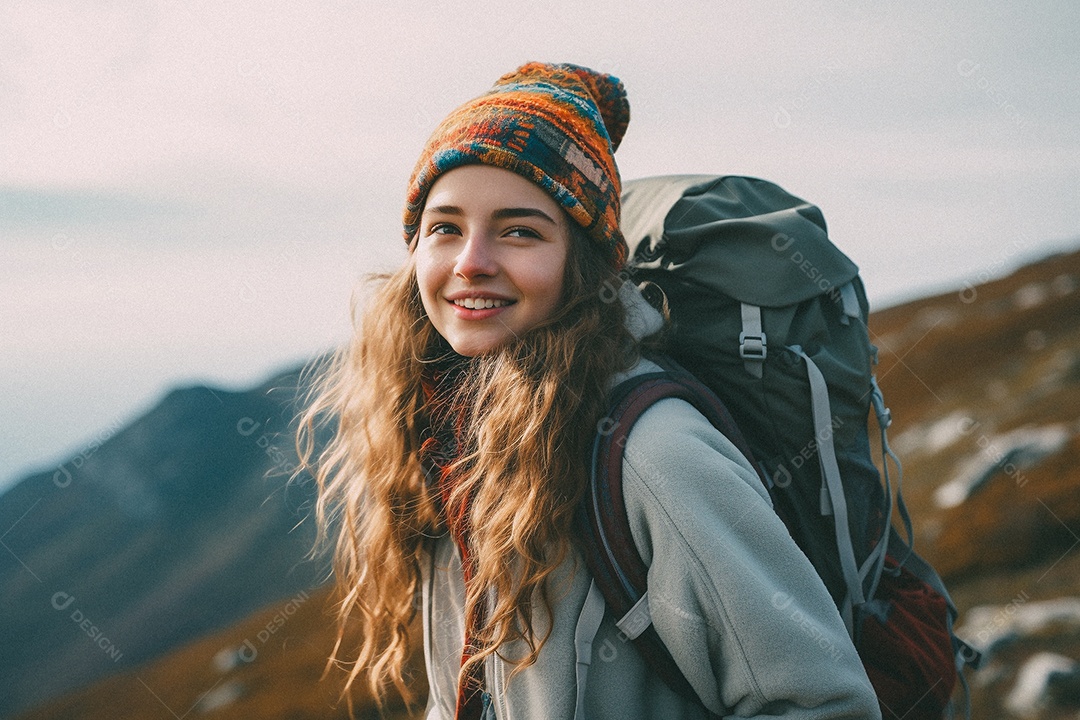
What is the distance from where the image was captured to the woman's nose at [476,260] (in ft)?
7.50

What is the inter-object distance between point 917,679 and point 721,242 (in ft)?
5.34

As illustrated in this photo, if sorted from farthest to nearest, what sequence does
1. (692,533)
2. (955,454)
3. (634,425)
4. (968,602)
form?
(955,454) → (968,602) → (634,425) → (692,533)

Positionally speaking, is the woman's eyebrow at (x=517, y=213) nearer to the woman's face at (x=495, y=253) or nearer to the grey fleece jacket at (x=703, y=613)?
the woman's face at (x=495, y=253)

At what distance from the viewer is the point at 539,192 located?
7.61 feet

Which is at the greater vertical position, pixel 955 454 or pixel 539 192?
pixel 539 192

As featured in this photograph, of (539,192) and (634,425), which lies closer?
(634,425)

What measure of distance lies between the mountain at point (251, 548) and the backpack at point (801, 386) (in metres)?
4.28

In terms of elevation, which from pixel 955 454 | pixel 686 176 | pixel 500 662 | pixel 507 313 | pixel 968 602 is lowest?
pixel 955 454

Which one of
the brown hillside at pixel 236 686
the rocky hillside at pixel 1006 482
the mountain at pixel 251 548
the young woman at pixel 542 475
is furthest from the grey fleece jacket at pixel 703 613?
the brown hillside at pixel 236 686

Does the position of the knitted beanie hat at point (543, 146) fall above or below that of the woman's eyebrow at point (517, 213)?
above

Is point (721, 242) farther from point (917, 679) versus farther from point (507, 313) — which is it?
point (917, 679)

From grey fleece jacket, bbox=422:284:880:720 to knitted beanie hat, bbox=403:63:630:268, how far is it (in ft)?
2.51

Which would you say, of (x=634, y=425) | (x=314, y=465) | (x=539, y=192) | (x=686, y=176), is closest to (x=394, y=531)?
(x=314, y=465)

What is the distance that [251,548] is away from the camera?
13828 mm
